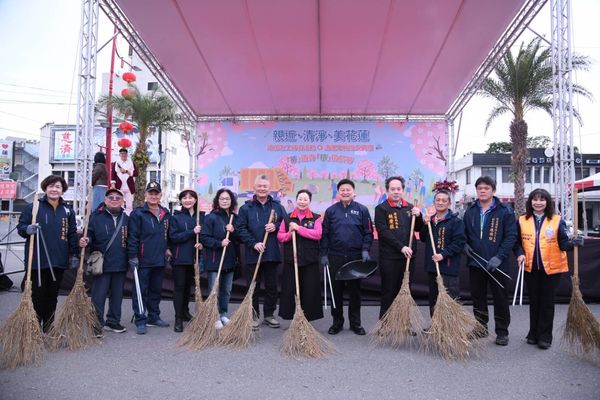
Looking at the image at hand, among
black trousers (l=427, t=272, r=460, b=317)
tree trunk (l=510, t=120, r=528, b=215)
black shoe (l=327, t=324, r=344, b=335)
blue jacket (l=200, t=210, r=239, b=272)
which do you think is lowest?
black shoe (l=327, t=324, r=344, b=335)

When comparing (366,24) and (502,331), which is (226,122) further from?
(502,331)

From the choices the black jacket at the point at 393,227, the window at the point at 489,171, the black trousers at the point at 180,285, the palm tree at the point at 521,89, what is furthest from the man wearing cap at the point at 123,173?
the window at the point at 489,171

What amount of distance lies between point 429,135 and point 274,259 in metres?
6.33

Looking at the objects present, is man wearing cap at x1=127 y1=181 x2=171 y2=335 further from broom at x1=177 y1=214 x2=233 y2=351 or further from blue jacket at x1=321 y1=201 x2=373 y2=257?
blue jacket at x1=321 y1=201 x2=373 y2=257

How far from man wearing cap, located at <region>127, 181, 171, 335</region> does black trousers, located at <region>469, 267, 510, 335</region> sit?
3034 millimetres

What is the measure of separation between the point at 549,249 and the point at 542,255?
82mm

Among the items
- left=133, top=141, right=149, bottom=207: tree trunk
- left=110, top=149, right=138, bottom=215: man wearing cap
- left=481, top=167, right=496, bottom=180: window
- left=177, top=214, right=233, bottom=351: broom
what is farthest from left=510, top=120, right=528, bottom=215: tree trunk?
left=481, top=167, right=496, bottom=180: window

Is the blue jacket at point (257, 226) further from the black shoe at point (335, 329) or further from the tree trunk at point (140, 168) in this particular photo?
the tree trunk at point (140, 168)

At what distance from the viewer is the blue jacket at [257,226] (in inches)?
170

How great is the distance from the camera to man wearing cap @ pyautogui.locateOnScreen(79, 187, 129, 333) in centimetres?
407

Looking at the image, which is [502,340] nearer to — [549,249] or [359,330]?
[549,249]

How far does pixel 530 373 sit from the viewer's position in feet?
10.4

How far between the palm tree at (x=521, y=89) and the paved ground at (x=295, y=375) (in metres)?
10.2

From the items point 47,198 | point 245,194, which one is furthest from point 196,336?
point 245,194
